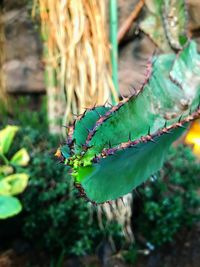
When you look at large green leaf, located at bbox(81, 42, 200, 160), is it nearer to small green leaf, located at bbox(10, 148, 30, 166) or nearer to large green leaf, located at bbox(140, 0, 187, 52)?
large green leaf, located at bbox(140, 0, 187, 52)

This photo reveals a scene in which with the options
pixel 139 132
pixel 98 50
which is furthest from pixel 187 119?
pixel 98 50

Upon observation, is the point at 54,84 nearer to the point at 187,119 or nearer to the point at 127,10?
the point at 127,10

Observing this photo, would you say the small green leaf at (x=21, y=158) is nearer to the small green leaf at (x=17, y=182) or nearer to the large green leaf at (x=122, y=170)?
the small green leaf at (x=17, y=182)

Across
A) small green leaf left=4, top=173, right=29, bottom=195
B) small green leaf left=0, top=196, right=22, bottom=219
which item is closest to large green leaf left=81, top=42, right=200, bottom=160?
small green leaf left=0, top=196, right=22, bottom=219

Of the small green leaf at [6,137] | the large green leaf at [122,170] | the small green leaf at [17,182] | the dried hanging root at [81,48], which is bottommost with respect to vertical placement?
the small green leaf at [17,182]

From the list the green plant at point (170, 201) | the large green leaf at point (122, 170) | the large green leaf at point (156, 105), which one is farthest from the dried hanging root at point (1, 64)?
the large green leaf at point (122, 170)
